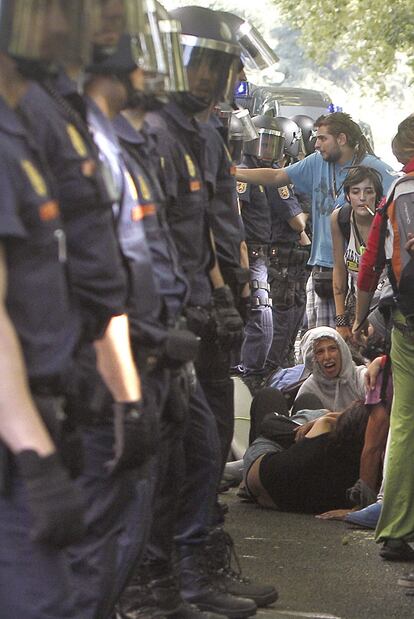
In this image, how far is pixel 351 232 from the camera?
9.05 m

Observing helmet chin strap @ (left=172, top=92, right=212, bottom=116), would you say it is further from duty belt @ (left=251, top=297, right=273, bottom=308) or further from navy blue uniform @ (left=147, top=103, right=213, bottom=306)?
duty belt @ (left=251, top=297, right=273, bottom=308)

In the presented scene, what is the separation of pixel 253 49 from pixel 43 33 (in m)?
3.93

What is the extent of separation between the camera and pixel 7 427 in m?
2.92

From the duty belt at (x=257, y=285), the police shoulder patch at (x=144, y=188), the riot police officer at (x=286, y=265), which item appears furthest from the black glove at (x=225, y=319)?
the riot police officer at (x=286, y=265)

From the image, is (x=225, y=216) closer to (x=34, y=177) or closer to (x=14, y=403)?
(x=34, y=177)

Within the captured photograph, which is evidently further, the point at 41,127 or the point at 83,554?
the point at 83,554

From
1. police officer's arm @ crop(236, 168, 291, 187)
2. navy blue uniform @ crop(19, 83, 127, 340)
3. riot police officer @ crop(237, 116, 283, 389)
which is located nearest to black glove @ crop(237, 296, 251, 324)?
police officer's arm @ crop(236, 168, 291, 187)

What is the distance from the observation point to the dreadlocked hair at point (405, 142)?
6.59 meters

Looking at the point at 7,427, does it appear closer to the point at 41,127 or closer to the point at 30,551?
the point at 30,551

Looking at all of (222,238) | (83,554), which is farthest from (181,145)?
(83,554)

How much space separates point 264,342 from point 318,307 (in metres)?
0.86

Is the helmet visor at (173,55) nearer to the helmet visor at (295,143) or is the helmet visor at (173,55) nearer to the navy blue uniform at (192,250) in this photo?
the navy blue uniform at (192,250)

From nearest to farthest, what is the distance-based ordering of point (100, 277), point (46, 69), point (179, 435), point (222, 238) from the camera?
point (46, 69)
point (100, 277)
point (179, 435)
point (222, 238)

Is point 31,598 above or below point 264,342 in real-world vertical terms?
above
